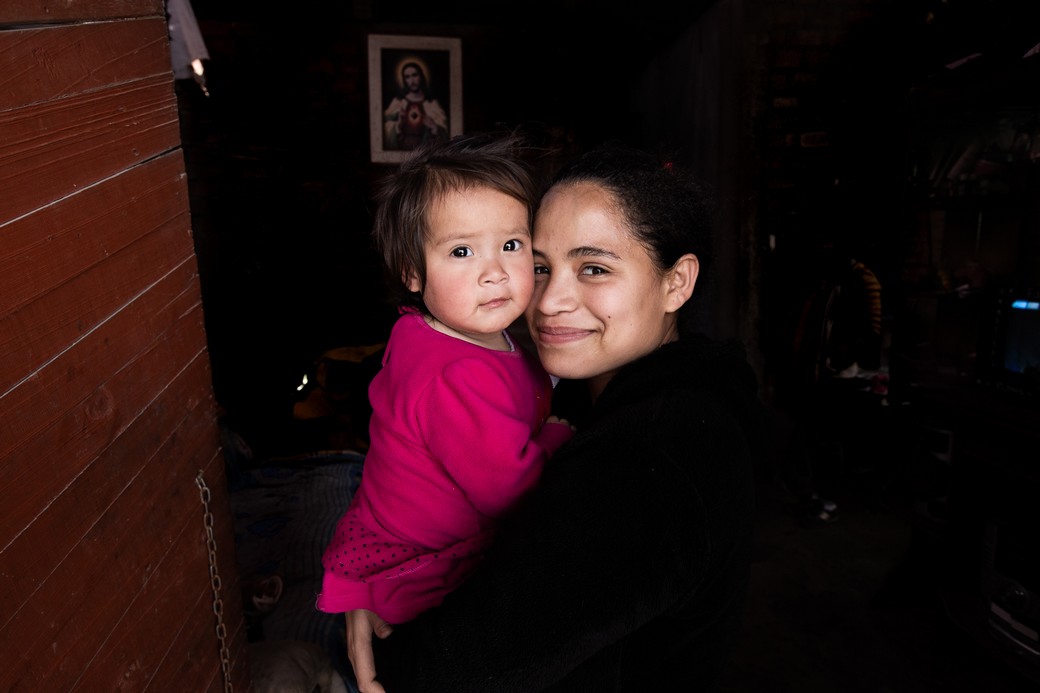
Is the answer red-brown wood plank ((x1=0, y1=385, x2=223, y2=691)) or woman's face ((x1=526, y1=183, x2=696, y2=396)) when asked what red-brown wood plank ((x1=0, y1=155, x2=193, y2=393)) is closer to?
red-brown wood plank ((x1=0, y1=385, x2=223, y2=691))

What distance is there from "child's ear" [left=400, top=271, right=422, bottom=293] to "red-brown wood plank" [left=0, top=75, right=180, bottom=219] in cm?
64

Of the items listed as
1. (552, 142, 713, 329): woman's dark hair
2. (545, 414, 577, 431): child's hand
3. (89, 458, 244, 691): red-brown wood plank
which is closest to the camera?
(89, 458, 244, 691): red-brown wood plank

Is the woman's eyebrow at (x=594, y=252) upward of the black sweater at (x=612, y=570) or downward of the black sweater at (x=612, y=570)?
upward

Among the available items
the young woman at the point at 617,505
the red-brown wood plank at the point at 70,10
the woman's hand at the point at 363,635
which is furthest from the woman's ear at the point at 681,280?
the red-brown wood plank at the point at 70,10

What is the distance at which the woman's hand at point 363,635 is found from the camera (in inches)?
48.0

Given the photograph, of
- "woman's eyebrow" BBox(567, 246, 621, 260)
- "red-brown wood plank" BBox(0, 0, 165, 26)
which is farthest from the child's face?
"red-brown wood plank" BBox(0, 0, 165, 26)

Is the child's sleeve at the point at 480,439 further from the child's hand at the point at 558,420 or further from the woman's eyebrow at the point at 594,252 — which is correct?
the woman's eyebrow at the point at 594,252

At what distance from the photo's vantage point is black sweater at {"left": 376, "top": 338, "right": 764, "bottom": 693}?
2.85 ft

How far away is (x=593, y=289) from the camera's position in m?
1.28

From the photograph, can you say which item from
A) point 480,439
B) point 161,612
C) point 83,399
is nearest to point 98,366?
point 83,399

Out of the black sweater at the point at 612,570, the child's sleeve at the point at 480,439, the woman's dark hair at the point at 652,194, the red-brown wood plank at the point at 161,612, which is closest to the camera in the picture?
the red-brown wood plank at the point at 161,612

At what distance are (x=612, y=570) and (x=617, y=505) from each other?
8 centimetres

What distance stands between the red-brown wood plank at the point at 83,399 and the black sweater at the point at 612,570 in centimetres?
50

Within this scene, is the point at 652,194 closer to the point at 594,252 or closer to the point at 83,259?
the point at 594,252
